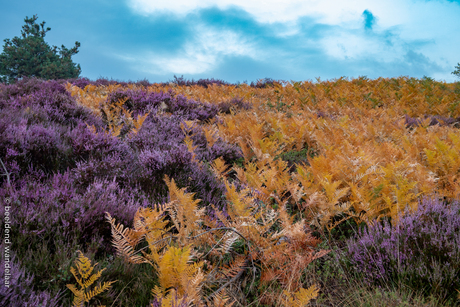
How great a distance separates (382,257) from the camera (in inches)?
87.5

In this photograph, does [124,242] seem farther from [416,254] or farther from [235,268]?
[416,254]

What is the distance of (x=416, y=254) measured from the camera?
2209 mm

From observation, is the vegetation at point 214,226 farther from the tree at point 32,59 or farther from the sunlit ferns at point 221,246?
the tree at point 32,59

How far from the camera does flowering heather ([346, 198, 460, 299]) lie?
203 centimetres

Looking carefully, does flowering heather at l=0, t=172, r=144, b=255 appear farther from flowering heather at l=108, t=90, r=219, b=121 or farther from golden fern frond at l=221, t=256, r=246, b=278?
flowering heather at l=108, t=90, r=219, b=121

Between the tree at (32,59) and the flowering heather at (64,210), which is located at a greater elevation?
the tree at (32,59)

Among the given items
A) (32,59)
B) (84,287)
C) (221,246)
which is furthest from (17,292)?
(32,59)

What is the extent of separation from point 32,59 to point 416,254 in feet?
110

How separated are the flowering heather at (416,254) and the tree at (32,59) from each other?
3045cm

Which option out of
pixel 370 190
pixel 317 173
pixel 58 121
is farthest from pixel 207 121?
pixel 370 190

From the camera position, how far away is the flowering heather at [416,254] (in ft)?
6.66

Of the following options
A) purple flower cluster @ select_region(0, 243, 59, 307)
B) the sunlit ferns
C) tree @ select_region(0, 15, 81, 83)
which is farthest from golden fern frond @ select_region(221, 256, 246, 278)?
tree @ select_region(0, 15, 81, 83)

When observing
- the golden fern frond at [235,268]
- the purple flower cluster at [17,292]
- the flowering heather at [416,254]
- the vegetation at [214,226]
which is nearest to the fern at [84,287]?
the vegetation at [214,226]

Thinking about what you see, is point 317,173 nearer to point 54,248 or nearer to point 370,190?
point 370,190
